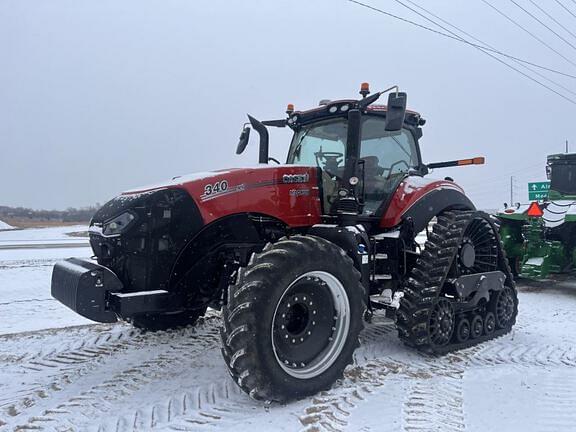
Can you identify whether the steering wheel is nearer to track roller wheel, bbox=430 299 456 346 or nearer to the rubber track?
the rubber track

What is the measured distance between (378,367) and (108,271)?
2.52m

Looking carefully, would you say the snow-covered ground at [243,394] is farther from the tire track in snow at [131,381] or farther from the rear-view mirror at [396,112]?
the rear-view mirror at [396,112]

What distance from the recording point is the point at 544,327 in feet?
19.7

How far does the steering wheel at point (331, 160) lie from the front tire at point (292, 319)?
4.64 feet

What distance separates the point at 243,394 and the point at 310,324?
2.47ft

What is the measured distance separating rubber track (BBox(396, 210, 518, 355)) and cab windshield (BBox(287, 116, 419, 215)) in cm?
71

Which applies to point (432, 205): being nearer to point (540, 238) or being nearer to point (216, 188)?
point (216, 188)

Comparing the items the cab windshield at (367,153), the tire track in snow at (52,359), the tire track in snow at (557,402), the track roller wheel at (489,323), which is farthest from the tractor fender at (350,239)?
the tire track in snow at (52,359)

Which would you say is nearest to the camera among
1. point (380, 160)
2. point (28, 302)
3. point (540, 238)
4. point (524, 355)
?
point (524, 355)

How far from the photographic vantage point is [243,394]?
3.75 meters

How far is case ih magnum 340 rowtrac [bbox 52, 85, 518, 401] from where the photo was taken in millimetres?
3547

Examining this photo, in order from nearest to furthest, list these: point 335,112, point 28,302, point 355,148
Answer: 1. point 355,148
2. point 335,112
3. point 28,302

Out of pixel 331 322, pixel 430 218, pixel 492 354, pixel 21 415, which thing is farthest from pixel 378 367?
pixel 21 415

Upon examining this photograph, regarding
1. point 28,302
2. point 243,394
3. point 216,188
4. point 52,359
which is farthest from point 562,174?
point 28,302
